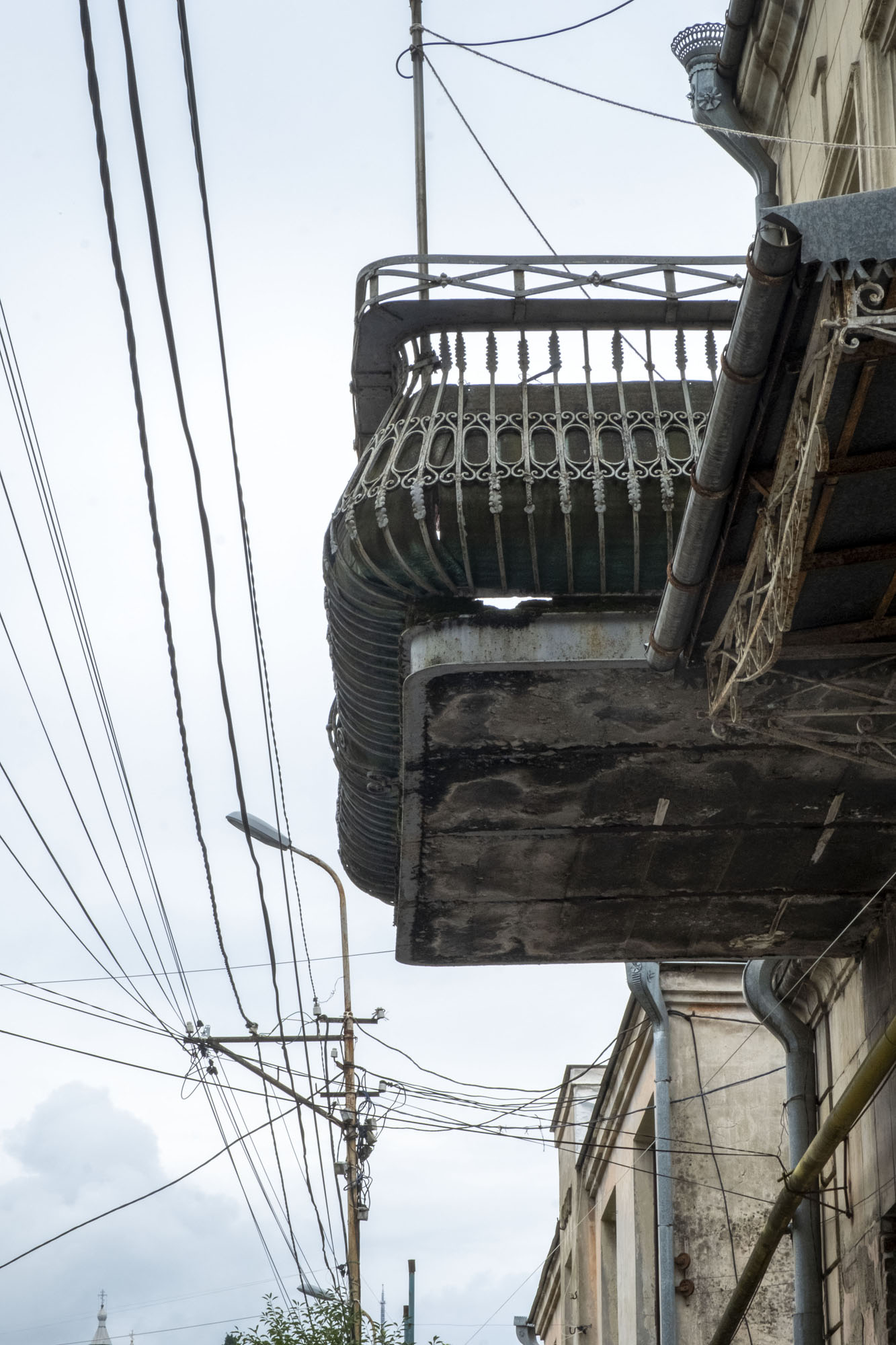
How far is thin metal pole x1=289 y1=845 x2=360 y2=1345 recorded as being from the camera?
2394cm

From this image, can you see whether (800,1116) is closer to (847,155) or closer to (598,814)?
(598,814)

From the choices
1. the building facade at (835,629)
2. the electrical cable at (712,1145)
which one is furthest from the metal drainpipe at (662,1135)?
the building facade at (835,629)

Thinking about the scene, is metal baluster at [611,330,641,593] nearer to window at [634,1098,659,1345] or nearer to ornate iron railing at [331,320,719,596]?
ornate iron railing at [331,320,719,596]

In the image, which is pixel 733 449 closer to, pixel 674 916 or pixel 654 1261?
pixel 674 916

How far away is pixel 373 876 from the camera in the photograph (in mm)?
12039

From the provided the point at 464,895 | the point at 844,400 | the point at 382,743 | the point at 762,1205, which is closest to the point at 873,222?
the point at 844,400

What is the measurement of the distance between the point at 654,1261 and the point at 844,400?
45.7 feet

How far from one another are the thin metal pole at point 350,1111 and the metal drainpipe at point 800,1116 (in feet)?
37.0

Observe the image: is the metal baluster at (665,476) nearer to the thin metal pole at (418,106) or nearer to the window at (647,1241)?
the thin metal pole at (418,106)

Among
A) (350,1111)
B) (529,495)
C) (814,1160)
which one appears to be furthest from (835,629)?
(350,1111)

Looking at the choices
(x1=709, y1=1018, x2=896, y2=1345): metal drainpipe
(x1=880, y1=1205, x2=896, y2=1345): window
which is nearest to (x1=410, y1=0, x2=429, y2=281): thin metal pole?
(x1=709, y1=1018, x2=896, y2=1345): metal drainpipe

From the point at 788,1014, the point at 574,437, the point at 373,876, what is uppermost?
the point at 574,437

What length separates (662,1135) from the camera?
1552 centimetres

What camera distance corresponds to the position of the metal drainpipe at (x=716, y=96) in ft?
41.5
